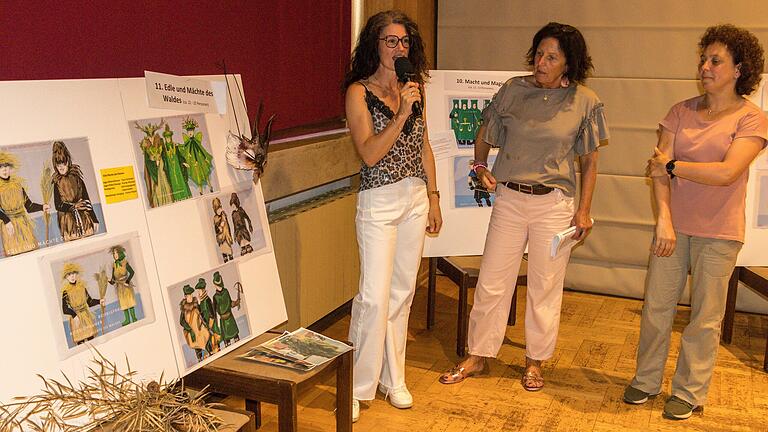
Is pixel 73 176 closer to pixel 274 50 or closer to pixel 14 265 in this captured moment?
pixel 14 265

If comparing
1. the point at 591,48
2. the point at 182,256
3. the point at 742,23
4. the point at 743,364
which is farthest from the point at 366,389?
the point at 742,23

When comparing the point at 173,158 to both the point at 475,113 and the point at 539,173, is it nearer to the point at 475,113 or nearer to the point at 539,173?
the point at 539,173

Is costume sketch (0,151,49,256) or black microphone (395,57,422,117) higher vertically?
black microphone (395,57,422,117)

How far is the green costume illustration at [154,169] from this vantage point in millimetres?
2311

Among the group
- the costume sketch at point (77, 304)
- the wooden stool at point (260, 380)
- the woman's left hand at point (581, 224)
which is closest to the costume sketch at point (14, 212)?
the costume sketch at point (77, 304)

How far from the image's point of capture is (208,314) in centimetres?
252

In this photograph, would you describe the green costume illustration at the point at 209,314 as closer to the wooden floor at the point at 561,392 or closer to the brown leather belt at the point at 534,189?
the wooden floor at the point at 561,392

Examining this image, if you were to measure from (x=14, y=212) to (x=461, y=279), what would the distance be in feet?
8.09

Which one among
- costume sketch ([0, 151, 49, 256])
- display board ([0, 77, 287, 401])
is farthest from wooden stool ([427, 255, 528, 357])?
costume sketch ([0, 151, 49, 256])

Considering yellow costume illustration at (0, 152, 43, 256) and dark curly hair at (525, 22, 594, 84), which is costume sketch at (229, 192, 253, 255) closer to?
yellow costume illustration at (0, 152, 43, 256)

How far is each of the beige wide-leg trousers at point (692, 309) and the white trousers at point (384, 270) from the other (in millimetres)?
991

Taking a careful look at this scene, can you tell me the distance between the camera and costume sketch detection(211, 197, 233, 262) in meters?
2.58

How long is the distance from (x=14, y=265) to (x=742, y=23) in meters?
4.11
